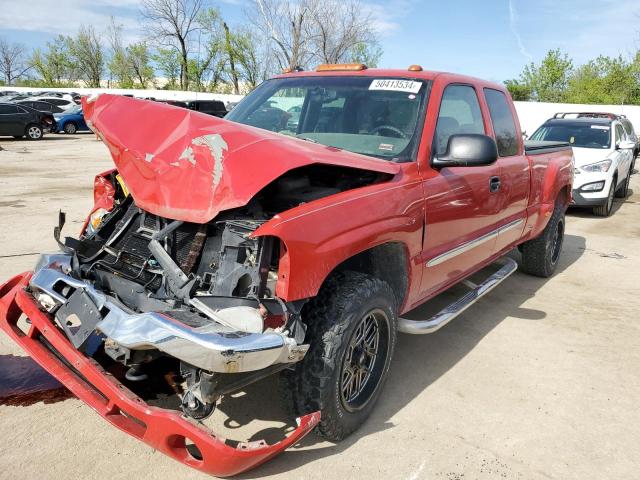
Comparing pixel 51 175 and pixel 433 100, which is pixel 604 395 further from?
pixel 51 175

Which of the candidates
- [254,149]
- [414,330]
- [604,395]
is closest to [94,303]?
[254,149]

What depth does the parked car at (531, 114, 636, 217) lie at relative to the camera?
9570 mm

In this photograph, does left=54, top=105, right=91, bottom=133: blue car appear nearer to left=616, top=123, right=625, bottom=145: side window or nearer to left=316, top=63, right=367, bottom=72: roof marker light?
left=616, top=123, right=625, bottom=145: side window

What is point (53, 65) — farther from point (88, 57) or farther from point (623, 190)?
point (623, 190)

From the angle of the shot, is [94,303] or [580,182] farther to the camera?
[580,182]

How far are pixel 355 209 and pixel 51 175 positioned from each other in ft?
38.4

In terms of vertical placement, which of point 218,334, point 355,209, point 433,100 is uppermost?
point 433,100

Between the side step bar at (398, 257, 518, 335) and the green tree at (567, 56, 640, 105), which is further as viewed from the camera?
the green tree at (567, 56, 640, 105)

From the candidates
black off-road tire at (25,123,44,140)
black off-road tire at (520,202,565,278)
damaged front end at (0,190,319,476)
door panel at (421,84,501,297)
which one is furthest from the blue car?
damaged front end at (0,190,319,476)

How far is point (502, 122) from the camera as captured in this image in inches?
178

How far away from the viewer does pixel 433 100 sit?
348 centimetres

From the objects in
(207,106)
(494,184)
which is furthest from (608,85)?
(494,184)

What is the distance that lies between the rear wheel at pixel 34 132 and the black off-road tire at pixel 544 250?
2151 cm

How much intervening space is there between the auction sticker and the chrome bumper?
202cm
